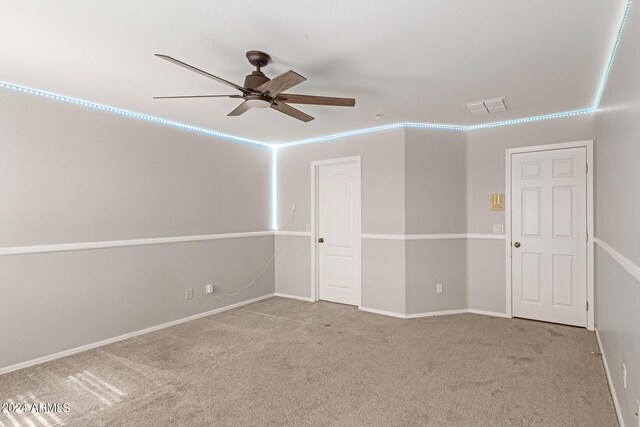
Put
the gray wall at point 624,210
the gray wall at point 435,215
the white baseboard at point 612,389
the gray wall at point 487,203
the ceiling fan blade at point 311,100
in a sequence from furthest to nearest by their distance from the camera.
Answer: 1. the gray wall at point 435,215
2. the gray wall at point 487,203
3. the ceiling fan blade at point 311,100
4. the white baseboard at point 612,389
5. the gray wall at point 624,210

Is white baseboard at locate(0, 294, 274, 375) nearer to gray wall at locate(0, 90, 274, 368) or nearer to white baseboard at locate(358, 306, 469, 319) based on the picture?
gray wall at locate(0, 90, 274, 368)

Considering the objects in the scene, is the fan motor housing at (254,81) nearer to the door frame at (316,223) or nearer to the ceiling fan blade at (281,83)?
the ceiling fan blade at (281,83)

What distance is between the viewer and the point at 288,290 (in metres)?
5.33

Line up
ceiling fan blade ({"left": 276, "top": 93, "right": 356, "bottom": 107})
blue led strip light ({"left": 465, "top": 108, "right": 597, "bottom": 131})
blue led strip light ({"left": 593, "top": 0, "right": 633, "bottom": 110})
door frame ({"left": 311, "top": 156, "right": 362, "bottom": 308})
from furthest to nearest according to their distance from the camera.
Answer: door frame ({"left": 311, "top": 156, "right": 362, "bottom": 308}) → blue led strip light ({"left": 465, "top": 108, "right": 597, "bottom": 131}) → ceiling fan blade ({"left": 276, "top": 93, "right": 356, "bottom": 107}) → blue led strip light ({"left": 593, "top": 0, "right": 633, "bottom": 110})

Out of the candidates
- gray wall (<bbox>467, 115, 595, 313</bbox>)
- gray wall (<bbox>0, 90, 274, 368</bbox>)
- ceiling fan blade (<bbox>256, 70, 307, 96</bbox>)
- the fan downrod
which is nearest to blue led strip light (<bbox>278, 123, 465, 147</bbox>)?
gray wall (<bbox>467, 115, 595, 313</bbox>)

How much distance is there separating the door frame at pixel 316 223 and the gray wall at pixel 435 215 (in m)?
0.70

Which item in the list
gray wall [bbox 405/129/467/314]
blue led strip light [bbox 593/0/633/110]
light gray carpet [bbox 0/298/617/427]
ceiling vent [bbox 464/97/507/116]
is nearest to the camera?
blue led strip light [bbox 593/0/633/110]

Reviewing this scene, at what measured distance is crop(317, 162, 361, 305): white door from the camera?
4.75 metres

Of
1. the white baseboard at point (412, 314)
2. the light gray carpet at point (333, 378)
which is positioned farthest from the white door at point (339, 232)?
the light gray carpet at point (333, 378)

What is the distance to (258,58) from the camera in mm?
2283

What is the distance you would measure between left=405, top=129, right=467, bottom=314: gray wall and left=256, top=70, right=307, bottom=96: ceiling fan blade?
2.49 meters

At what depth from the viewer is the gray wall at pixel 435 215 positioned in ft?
13.9

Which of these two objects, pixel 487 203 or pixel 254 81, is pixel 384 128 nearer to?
pixel 487 203

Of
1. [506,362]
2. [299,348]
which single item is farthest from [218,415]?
[506,362]
